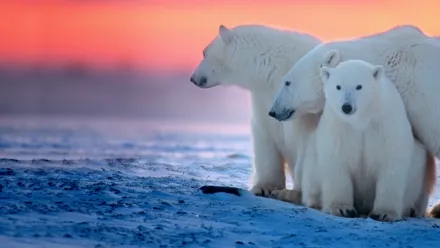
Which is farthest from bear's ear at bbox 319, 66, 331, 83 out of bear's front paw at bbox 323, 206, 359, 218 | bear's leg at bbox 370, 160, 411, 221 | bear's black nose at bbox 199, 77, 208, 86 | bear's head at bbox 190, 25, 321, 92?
bear's black nose at bbox 199, 77, 208, 86

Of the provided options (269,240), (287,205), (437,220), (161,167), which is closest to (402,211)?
(437,220)

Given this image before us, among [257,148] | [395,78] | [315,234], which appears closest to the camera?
[315,234]

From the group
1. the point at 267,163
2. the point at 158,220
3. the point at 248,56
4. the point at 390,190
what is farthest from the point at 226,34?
the point at 158,220

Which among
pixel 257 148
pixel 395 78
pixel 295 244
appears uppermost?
pixel 395 78

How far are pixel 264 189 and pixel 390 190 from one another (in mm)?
1691

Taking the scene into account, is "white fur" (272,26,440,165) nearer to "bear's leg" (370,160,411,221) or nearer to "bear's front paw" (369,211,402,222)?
"bear's leg" (370,160,411,221)

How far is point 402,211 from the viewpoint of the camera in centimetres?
705

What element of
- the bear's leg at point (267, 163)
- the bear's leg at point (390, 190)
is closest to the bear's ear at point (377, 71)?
the bear's leg at point (390, 190)

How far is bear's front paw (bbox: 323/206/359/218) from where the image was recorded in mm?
6832

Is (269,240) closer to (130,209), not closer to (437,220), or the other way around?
(130,209)

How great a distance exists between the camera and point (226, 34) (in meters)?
8.47

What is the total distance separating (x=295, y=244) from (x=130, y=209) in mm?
1347

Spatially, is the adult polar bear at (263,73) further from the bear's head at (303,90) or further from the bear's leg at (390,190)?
the bear's leg at (390,190)

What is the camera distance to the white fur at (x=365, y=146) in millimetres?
6586
